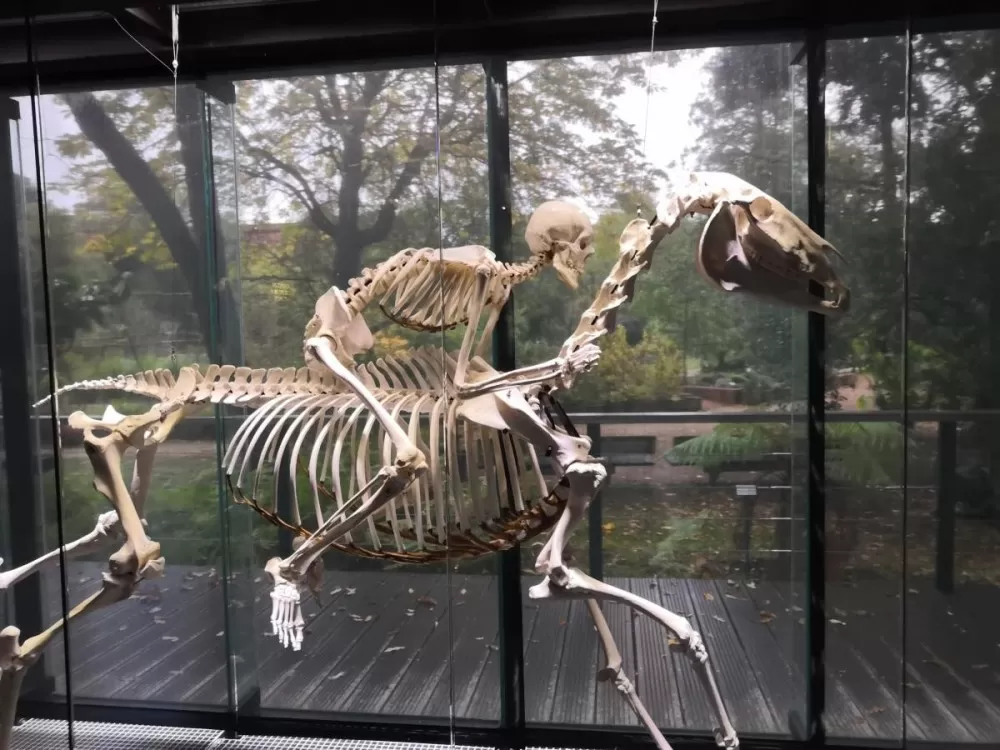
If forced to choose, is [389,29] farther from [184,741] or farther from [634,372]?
[184,741]

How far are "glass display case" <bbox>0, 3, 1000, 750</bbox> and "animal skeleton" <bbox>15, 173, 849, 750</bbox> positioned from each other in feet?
0.05

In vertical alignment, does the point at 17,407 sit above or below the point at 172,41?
below

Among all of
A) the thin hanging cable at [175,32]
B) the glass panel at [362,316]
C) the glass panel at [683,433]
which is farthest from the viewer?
the glass panel at [683,433]

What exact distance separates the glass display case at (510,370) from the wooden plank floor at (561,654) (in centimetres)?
1

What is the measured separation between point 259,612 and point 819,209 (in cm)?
253

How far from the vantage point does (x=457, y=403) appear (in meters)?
2.11

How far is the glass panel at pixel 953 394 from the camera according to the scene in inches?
87.7

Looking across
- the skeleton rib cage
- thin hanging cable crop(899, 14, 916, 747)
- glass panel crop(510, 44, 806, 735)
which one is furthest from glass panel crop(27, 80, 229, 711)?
thin hanging cable crop(899, 14, 916, 747)

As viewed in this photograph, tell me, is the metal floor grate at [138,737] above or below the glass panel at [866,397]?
below

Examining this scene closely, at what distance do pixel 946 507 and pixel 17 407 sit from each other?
3161 millimetres

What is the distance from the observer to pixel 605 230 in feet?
7.84

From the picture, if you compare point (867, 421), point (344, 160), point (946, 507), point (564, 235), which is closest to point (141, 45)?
point (344, 160)

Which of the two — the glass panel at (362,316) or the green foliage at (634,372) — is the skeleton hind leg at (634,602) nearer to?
the glass panel at (362,316)

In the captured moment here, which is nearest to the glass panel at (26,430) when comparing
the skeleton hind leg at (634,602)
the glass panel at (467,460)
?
the glass panel at (467,460)
